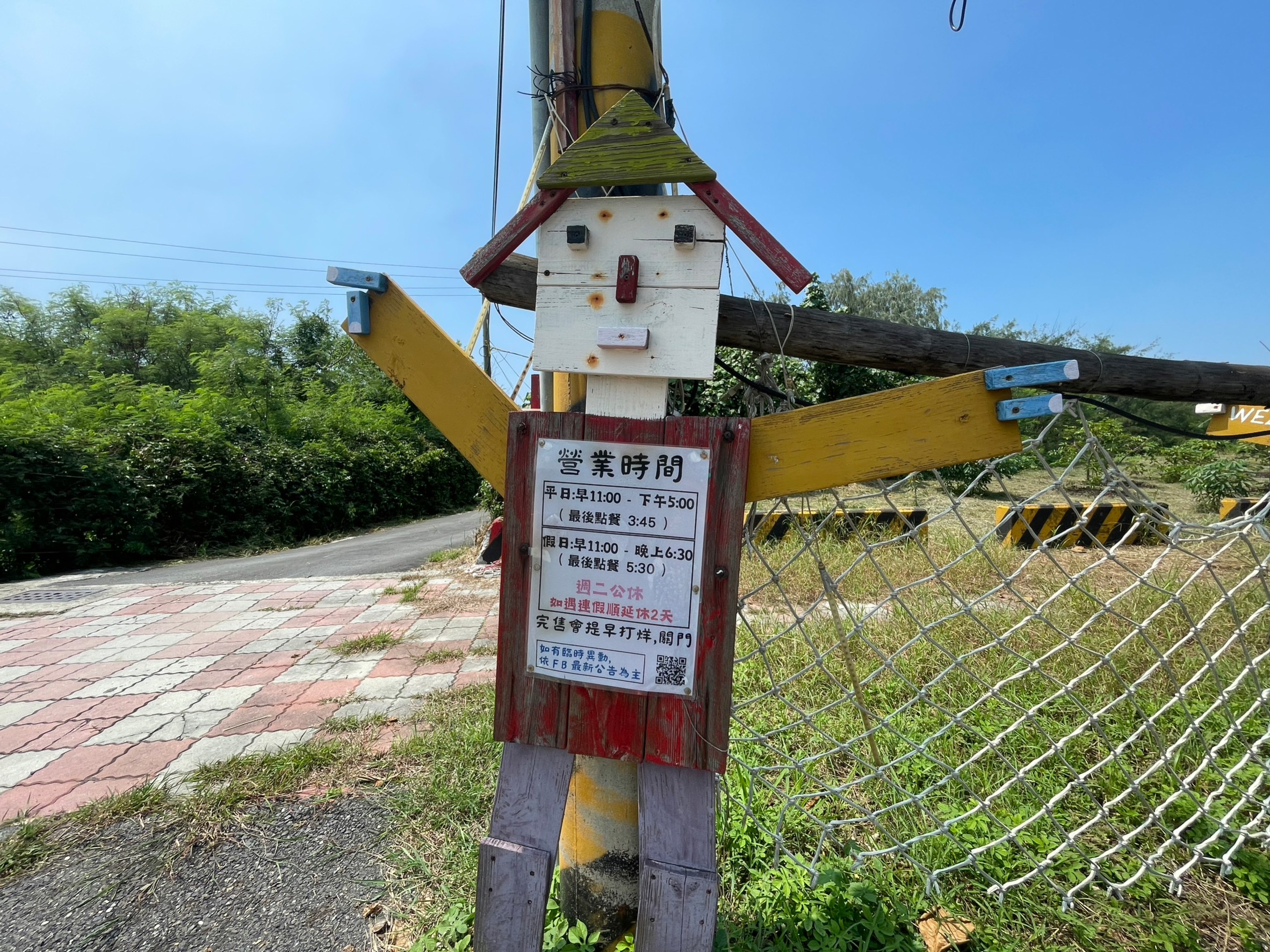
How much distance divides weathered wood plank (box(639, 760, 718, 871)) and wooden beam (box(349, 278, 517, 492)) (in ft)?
2.03

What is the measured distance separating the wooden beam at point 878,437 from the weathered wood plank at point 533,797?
0.64 m

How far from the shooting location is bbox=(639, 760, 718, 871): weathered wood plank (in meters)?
1.08

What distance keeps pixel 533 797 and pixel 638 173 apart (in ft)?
3.79

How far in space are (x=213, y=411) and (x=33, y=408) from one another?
342 centimetres

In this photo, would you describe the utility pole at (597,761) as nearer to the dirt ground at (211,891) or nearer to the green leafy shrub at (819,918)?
the green leafy shrub at (819,918)

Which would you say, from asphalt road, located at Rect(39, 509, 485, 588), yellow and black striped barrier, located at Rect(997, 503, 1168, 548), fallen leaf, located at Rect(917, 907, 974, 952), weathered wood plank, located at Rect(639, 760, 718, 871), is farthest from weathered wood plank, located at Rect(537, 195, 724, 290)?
asphalt road, located at Rect(39, 509, 485, 588)

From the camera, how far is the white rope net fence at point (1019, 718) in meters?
1.50

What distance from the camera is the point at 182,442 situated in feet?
31.9

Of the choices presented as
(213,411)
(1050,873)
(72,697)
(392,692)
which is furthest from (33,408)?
(1050,873)

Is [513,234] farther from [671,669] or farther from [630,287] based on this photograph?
[671,669]

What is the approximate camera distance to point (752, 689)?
268cm

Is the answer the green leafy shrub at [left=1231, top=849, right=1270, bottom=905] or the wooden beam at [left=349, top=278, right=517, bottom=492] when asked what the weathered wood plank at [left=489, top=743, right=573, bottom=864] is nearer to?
the wooden beam at [left=349, top=278, right=517, bottom=492]

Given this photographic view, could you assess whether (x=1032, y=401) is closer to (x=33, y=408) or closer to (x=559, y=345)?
(x=559, y=345)

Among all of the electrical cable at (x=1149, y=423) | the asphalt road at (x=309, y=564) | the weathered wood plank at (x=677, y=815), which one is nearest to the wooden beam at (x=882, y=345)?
the electrical cable at (x=1149, y=423)
